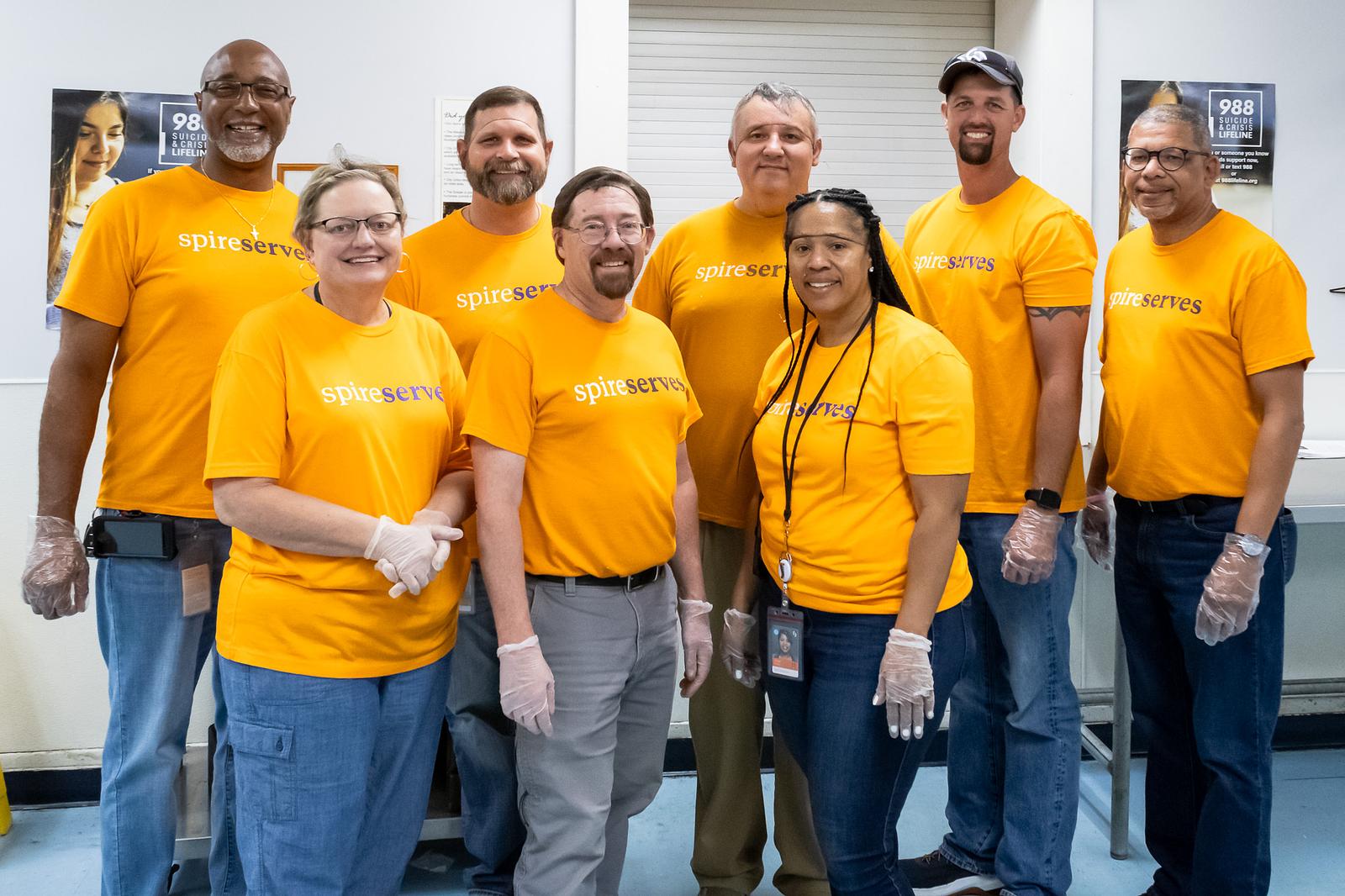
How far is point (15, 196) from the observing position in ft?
9.92

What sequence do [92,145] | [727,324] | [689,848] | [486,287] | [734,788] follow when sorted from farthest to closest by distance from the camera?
1. [92,145]
2. [689,848]
3. [734,788]
4. [727,324]
5. [486,287]

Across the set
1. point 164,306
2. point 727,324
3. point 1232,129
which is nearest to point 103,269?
point 164,306

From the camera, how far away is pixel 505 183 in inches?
86.5

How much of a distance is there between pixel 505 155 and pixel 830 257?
30.8 inches

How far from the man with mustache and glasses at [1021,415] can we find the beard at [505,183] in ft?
3.09

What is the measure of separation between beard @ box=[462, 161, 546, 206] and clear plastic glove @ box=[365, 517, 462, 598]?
0.85 m

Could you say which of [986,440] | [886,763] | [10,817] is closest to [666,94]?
[986,440]

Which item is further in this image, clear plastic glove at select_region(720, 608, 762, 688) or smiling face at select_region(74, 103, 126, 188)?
smiling face at select_region(74, 103, 126, 188)

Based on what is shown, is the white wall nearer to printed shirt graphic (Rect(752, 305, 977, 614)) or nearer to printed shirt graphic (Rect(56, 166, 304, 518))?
printed shirt graphic (Rect(56, 166, 304, 518))

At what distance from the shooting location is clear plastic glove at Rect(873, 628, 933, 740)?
5.70ft

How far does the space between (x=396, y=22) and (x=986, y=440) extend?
86.1 inches

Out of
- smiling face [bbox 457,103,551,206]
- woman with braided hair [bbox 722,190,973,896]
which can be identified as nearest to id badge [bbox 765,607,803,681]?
woman with braided hair [bbox 722,190,973,896]

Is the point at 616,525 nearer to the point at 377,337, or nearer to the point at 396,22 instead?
the point at 377,337

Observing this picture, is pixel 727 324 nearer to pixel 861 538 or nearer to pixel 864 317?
pixel 864 317
